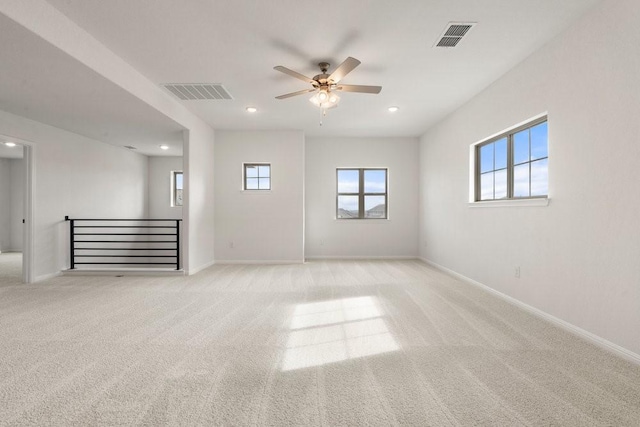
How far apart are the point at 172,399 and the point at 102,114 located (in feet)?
14.3

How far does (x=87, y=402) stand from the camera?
1785 millimetres

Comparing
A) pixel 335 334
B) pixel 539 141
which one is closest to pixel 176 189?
pixel 335 334

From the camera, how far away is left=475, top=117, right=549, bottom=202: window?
136 inches

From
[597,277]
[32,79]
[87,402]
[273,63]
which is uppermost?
[273,63]

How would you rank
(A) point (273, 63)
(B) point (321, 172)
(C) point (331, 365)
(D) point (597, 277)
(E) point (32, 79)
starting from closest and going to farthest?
(C) point (331, 365)
(D) point (597, 277)
(E) point (32, 79)
(A) point (273, 63)
(B) point (321, 172)

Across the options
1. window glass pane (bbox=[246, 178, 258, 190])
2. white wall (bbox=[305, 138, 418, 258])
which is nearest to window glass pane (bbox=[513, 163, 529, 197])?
white wall (bbox=[305, 138, 418, 258])

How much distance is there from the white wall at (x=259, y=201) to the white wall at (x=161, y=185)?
2.49 m

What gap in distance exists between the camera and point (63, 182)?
547cm

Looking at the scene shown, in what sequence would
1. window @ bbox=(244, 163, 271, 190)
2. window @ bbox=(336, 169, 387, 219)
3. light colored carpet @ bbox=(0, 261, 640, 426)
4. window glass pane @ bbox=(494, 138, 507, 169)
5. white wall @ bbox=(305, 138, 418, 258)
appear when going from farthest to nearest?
window @ bbox=(336, 169, 387, 219), white wall @ bbox=(305, 138, 418, 258), window @ bbox=(244, 163, 271, 190), window glass pane @ bbox=(494, 138, 507, 169), light colored carpet @ bbox=(0, 261, 640, 426)

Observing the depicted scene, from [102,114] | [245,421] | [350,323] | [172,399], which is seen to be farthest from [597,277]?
[102,114]

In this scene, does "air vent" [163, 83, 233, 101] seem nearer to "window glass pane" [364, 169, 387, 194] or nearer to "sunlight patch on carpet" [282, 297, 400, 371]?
"sunlight patch on carpet" [282, 297, 400, 371]

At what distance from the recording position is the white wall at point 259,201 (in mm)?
6570

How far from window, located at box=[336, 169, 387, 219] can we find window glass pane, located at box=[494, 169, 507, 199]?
3168 mm

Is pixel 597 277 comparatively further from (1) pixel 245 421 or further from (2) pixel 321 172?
(2) pixel 321 172
